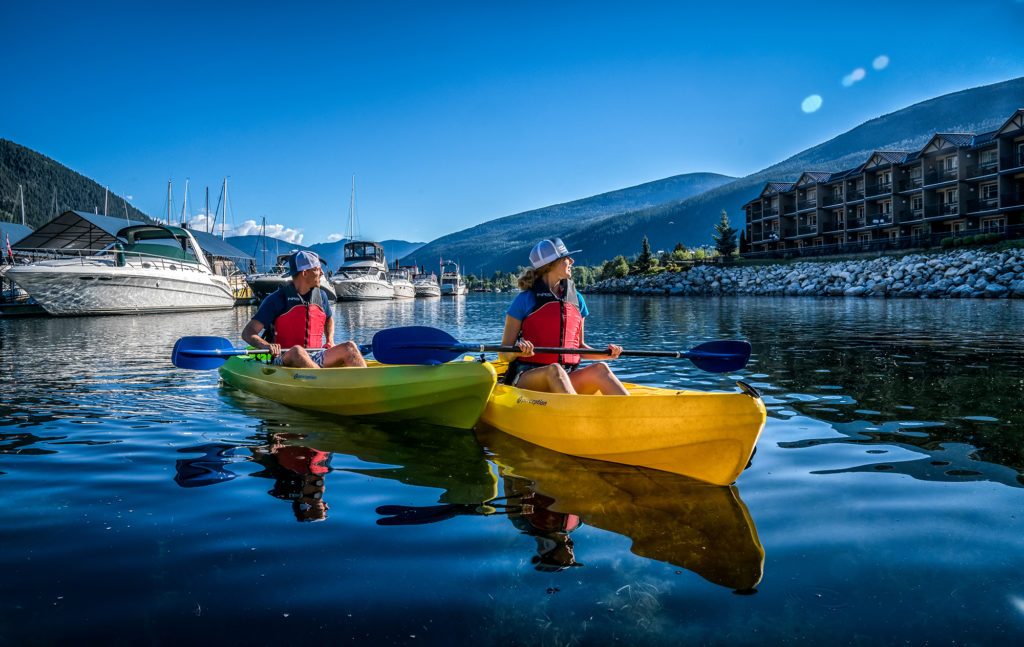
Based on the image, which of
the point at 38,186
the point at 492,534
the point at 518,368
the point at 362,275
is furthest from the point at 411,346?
the point at 38,186

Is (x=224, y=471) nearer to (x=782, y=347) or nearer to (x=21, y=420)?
(x=21, y=420)

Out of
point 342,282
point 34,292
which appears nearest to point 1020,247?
point 342,282

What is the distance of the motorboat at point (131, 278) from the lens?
25281 mm

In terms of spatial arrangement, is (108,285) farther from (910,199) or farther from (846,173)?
(846,173)

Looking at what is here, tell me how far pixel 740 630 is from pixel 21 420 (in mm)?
7906

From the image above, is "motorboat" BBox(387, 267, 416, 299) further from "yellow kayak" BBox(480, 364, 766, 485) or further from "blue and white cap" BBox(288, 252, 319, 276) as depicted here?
"yellow kayak" BBox(480, 364, 766, 485)

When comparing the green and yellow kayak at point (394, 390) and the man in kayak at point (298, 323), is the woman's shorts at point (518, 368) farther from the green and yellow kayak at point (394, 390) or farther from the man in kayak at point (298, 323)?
the man in kayak at point (298, 323)

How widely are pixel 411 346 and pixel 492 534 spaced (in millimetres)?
3055

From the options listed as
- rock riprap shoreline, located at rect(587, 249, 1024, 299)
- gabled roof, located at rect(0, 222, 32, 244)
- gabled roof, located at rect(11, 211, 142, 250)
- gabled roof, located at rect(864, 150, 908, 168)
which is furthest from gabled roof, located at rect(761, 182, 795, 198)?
gabled roof, located at rect(0, 222, 32, 244)

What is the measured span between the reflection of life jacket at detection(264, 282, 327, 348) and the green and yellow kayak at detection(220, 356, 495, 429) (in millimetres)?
410

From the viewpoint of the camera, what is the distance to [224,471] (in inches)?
196

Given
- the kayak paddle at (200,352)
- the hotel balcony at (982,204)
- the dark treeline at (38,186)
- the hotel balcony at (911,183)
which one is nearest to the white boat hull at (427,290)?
the hotel balcony at (911,183)

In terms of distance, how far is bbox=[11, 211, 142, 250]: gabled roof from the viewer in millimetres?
40188

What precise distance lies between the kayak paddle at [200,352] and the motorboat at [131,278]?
2145 cm
